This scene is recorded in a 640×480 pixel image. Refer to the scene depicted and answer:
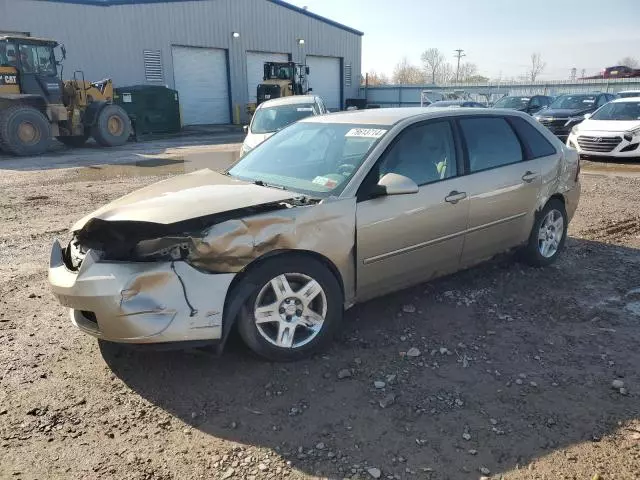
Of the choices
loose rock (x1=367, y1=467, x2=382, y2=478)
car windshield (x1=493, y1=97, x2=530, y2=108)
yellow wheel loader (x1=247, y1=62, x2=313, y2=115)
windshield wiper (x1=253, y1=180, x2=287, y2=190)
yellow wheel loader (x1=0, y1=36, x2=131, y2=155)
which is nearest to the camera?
loose rock (x1=367, y1=467, x2=382, y2=478)

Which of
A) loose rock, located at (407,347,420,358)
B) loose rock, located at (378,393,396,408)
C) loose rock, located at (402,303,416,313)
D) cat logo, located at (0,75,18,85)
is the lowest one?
loose rock, located at (378,393,396,408)

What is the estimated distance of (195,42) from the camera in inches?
1133

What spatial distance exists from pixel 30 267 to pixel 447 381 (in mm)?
4463

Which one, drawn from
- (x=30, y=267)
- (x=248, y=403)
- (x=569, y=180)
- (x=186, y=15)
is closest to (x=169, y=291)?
(x=248, y=403)

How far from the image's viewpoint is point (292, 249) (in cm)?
332

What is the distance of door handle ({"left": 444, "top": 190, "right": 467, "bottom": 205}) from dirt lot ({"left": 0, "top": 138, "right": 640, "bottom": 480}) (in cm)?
90

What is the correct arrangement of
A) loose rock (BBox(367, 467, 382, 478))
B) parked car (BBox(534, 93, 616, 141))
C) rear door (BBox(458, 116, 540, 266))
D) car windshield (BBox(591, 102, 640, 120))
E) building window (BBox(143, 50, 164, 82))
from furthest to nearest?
1. building window (BBox(143, 50, 164, 82))
2. parked car (BBox(534, 93, 616, 141))
3. car windshield (BBox(591, 102, 640, 120))
4. rear door (BBox(458, 116, 540, 266))
5. loose rock (BBox(367, 467, 382, 478))

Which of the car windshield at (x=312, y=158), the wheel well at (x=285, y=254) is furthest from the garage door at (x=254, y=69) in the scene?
the wheel well at (x=285, y=254)

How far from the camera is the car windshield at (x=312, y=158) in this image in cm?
378

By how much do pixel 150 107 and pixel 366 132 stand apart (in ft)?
72.5

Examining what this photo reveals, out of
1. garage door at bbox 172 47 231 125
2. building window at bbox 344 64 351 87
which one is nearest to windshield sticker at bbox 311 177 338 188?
garage door at bbox 172 47 231 125

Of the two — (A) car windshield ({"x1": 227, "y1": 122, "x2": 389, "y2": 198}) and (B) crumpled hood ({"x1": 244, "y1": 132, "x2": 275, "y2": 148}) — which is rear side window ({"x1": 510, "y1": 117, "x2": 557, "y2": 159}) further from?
(B) crumpled hood ({"x1": 244, "y1": 132, "x2": 275, "y2": 148})

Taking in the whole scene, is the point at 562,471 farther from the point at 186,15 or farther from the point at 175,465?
the point at 186,15

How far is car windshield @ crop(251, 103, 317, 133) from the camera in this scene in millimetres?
10398
